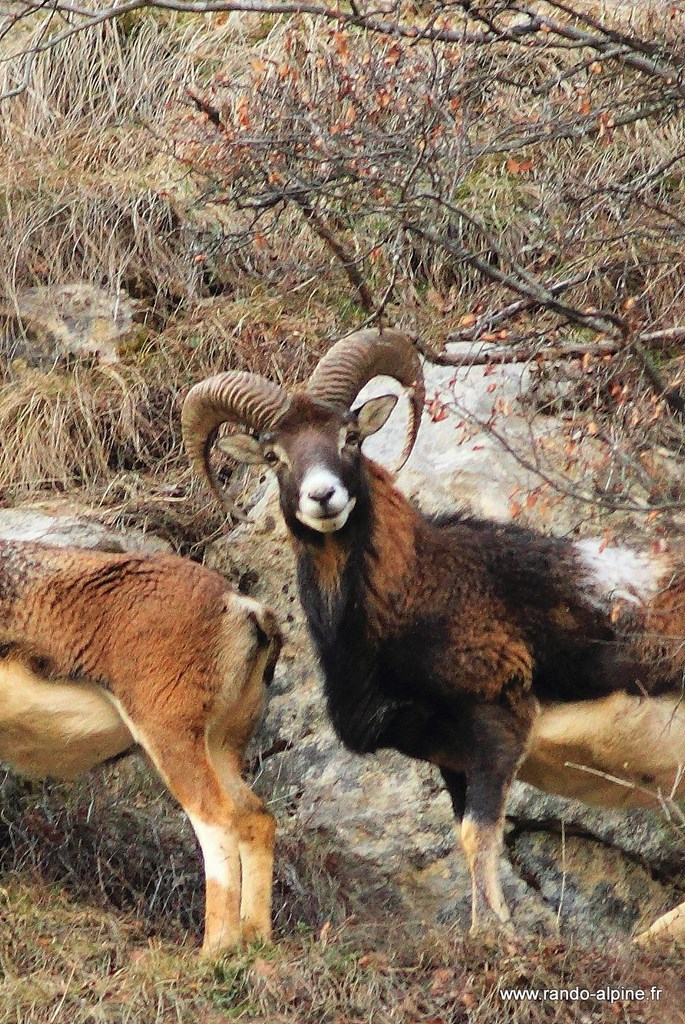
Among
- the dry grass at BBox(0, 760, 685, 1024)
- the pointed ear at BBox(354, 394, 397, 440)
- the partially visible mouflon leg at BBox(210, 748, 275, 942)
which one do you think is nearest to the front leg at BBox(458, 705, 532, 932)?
the dry grass at BBox(0, 760, 685, 1024)

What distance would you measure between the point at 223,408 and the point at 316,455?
790mm

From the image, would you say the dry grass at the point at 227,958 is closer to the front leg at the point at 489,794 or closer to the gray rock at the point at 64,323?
the front leg at the point at 489,794

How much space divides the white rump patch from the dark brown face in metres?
1.33

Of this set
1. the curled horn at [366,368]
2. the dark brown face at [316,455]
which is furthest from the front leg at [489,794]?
the curled horn at [366,368]

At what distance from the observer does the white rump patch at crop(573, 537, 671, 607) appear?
8.07 metres

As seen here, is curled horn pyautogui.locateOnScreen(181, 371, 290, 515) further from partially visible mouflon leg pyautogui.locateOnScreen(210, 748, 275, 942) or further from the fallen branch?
partially visible mouflon leg pyautogui.locateOnScreen(210, 748, 275, 942)

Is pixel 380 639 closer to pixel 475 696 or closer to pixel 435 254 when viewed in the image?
pixel 475 696

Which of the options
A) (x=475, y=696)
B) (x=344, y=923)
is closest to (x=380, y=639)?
(x=475, y=696)

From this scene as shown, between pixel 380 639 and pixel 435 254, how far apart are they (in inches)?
210

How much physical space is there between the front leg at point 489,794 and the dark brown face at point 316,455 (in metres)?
1.29

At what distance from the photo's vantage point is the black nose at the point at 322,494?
293 inches

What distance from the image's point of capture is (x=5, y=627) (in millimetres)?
8281

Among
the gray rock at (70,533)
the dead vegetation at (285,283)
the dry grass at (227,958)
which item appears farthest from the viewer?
the gray rock at (70,533)

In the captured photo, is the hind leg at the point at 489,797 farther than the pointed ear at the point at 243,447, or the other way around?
the pointed ear at the point at 243,447
